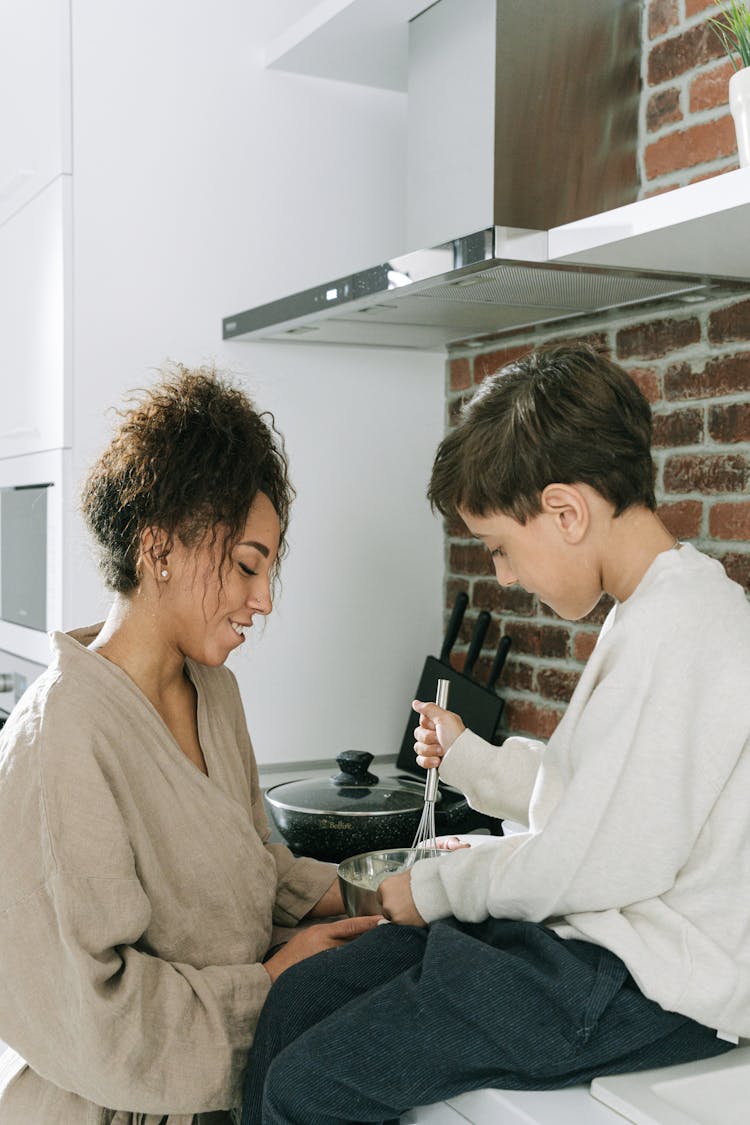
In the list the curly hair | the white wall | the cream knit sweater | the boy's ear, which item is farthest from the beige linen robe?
the white wall

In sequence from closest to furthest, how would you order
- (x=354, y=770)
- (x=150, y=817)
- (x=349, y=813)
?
(x=150, y=817), (x=349, y=813), (x=354, y=770)

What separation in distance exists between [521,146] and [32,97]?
0.98m

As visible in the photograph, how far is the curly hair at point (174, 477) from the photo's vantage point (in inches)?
50.4

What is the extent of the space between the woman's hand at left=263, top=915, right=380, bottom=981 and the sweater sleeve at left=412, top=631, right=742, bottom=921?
0.32 meters

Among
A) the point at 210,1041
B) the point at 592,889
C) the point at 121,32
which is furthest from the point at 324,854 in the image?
the point at 121,32

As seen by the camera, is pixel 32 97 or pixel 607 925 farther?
pixel 32 97

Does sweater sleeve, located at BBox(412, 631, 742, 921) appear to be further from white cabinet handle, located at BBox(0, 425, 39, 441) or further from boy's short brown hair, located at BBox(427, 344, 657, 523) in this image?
white cabinet handle, located at BBox(0, 425, 39, 441)

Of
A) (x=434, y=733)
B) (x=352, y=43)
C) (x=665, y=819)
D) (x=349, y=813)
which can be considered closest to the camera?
(x=665, y=819)

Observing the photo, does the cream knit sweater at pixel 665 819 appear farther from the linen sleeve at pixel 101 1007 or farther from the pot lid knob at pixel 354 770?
the pot lid knob at pixel 354 770

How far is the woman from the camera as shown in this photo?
3.71ft

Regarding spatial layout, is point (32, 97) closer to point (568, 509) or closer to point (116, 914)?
point (568, 509)

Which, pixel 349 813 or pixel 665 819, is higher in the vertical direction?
pixel 665 819

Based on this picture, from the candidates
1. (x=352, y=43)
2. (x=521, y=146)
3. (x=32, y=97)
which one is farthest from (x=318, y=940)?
(x=32, y=97)

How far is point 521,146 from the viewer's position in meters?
1.76
